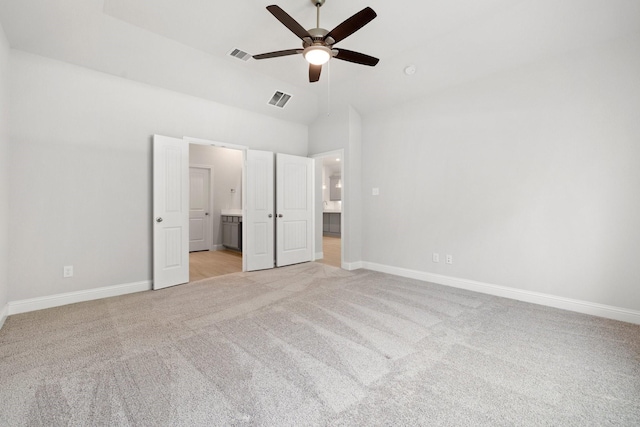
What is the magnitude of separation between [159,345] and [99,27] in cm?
335

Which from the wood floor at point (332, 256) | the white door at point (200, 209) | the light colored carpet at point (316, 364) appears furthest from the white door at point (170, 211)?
the white door at point (200, 209)

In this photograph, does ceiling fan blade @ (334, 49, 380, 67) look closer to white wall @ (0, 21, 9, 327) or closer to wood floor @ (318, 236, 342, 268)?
white wall @ (0, 21, 9, 327)

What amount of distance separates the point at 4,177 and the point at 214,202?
4.53m

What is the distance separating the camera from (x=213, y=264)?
550 centimetres

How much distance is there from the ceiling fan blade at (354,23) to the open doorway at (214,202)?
4.98m

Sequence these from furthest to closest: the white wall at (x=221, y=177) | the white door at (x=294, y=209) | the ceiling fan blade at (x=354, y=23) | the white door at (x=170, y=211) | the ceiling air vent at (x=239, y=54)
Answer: the white wall at (x=221, y=177)
the white door at (x=294, y=209)
the white door at (x=170, y=211)
the ceiling air vent at (x=239, y=54)
the ceiling fan blade at (x=354, y=23)

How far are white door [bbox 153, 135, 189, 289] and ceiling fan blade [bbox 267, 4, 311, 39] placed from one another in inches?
96.7

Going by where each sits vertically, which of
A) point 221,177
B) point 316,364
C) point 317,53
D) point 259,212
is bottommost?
point 316,364

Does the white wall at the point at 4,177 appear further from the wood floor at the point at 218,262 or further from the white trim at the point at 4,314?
the wood floor at the point at 218,262

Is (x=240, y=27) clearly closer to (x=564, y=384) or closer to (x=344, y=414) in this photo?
(x=344, y=414)

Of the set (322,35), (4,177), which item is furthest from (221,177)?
(322,35)

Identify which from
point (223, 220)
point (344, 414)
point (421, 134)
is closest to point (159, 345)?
point (344, 414)

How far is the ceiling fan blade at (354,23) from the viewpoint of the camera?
2.20 m

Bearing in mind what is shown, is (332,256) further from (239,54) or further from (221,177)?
(239,54)
